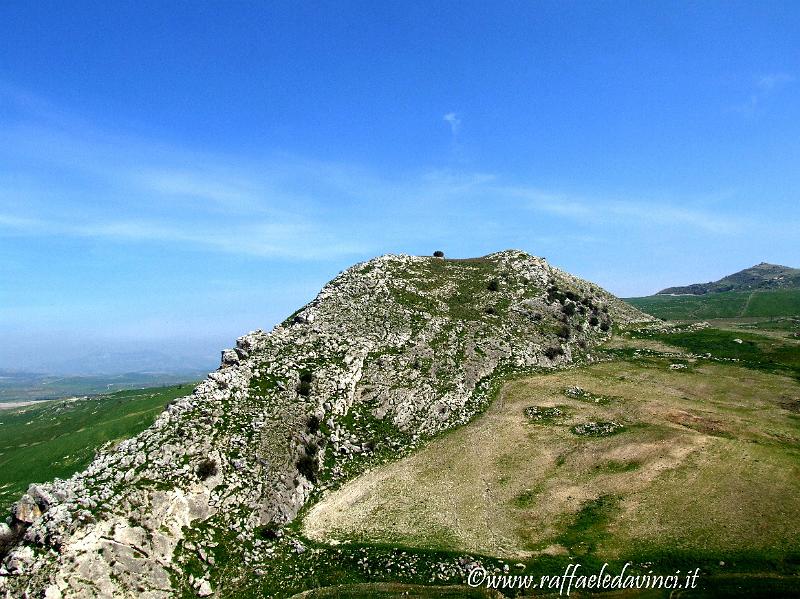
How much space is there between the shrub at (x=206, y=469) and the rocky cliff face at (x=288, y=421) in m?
0.12

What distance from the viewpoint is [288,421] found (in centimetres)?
5159

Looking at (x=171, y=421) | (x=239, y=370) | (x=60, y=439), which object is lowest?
(x=60, y=439)

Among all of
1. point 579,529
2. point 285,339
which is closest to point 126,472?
point 285,339

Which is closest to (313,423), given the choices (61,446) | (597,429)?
(597,429)

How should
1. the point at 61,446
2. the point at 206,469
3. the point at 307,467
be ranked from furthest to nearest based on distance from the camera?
1. the point at 61,446
2. the point at 307,467
3. the point at 206,469

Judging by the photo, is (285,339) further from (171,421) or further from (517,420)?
(517,420)

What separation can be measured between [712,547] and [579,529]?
9.11 m

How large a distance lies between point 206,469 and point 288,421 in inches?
434

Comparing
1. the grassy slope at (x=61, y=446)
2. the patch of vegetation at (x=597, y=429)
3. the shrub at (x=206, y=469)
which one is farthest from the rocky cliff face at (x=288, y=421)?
the grassy slope at (x=61, y=446)

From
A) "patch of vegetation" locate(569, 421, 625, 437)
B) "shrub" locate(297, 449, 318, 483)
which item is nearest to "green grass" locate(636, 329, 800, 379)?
"patch of vegetation" locate(569, 421, 625, 437)

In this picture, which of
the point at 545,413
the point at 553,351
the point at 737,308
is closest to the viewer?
the point at 545,413

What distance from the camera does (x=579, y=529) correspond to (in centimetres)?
3653

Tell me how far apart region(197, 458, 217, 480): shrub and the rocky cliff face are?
116 millimetres

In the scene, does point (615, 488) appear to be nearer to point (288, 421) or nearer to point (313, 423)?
point (313, 423)
